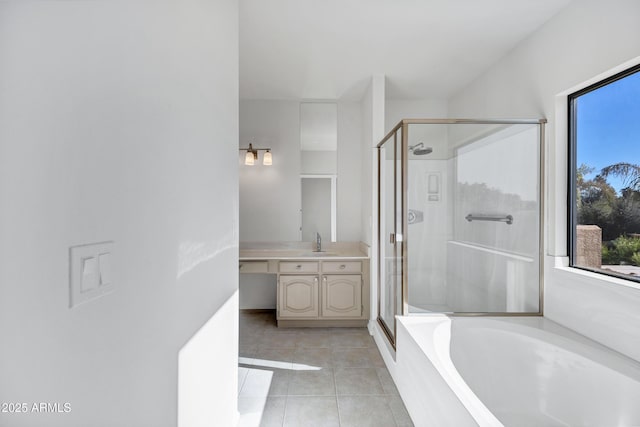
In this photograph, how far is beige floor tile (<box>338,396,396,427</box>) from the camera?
1902 millimetres

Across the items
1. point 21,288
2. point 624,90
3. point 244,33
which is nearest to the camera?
point 21,288

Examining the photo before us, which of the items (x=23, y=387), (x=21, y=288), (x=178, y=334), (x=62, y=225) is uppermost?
(x=62, y=225)

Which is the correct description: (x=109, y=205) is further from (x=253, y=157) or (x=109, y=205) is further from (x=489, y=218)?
(x=253, y=157)

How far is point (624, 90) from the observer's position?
5.73 feet

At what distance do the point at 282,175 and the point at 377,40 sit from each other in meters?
1.91

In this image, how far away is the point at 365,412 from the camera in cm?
201

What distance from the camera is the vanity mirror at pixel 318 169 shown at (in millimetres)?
4004

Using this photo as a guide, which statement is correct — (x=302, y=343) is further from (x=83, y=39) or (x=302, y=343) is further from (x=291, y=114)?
(x=83, y=39)

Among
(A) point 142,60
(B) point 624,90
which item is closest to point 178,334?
(A) point 142,60

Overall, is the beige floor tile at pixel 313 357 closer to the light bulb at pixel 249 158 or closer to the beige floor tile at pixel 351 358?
the beige floor tile at pixel 351 358

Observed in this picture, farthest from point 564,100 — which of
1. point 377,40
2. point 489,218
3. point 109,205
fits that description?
point 109,205

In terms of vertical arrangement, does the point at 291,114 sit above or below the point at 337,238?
above

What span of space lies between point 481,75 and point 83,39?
339 centimetres

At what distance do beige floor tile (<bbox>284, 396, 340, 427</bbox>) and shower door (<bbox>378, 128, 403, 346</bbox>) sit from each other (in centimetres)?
75
